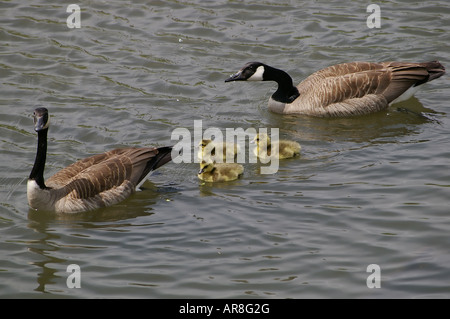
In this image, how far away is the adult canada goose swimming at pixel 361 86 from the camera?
12.6 m

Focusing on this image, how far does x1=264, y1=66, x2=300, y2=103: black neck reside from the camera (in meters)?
13.0

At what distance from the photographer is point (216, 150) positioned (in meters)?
10.6

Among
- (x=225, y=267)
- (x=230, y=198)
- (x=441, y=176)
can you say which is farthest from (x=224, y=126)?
(x=225, y=267)

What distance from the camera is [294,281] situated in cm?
753

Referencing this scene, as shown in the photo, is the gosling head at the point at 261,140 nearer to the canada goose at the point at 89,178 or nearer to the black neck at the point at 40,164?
the canada goose at the point at 89,178

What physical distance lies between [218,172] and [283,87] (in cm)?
350

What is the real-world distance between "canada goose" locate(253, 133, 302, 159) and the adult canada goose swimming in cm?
221

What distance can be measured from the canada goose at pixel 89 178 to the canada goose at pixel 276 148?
53.6 inches

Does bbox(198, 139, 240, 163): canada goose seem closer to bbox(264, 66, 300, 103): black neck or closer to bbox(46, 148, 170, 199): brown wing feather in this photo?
bbox(46, 148, 170, 199): brown wing feather

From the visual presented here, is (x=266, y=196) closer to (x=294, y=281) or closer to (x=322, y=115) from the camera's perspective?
(x=294, y=281)

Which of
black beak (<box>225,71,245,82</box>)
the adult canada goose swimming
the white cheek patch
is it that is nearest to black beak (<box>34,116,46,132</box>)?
the adult canada goose swimming

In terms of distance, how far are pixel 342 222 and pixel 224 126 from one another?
149 inches
